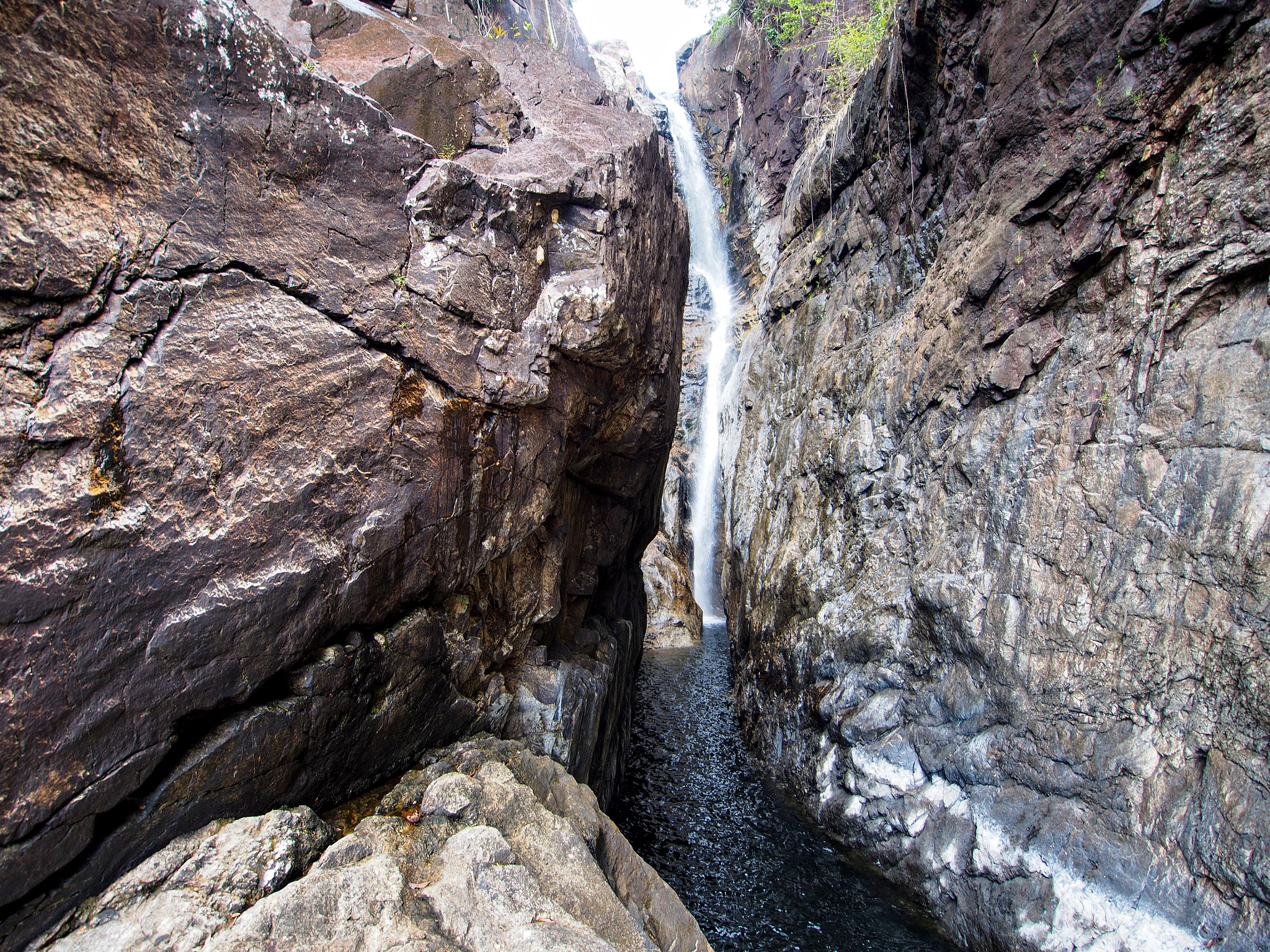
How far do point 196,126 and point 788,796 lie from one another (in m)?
9.67

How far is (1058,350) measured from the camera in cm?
696

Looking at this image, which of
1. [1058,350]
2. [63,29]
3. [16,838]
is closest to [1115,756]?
[1058,350]

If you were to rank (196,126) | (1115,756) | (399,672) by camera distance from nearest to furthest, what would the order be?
(196,126) < (399,672) < (1115,756)

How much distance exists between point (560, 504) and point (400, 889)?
13.9 ft

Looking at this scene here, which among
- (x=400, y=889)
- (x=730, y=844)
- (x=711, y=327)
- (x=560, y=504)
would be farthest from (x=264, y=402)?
(x=711, y=327)

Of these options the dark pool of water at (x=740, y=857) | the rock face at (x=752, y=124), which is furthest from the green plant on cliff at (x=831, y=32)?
the dark pool of water at (x=740, y=857)

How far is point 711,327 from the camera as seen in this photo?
23297 mm

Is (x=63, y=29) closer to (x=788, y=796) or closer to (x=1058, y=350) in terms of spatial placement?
(x=1058, y=350)

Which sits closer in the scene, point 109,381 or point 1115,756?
point 109,381

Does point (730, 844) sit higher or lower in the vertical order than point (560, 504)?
lower

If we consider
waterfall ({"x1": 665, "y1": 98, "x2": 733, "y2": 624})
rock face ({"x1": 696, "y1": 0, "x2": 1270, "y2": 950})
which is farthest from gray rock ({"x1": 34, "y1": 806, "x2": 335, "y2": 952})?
waterfall ({"x1": 665, "y1": 98, "x2": 733, "y2": 624})

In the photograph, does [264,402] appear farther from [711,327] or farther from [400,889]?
[711,327]

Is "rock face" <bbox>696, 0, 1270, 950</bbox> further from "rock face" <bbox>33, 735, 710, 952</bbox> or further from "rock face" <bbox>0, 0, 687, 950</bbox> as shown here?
"rock face" <bbox>0, 0, 687, 950</bbox>

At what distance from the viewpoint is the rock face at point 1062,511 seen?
505 centimetres
